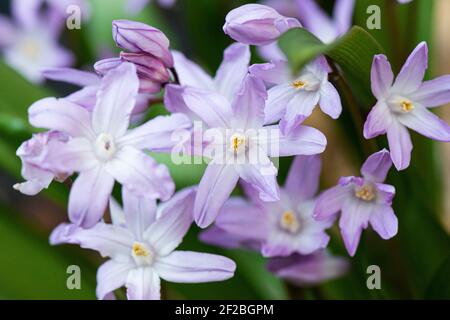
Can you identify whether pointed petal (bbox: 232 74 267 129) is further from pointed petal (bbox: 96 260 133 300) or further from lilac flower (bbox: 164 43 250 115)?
pointed petal (bbox: 96 260 133 300)

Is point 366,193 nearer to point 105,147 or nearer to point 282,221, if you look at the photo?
point 282,221

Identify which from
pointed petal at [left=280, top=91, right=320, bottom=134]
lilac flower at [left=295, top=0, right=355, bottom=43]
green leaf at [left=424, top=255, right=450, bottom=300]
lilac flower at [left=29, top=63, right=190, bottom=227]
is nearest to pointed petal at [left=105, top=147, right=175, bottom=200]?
lilac flower at [left=29, top=63, right=190, bottom=227]

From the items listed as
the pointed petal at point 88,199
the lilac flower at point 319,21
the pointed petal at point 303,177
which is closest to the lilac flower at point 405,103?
the pointed petal at point 303,177

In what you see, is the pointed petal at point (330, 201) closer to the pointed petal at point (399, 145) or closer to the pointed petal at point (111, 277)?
the pointed petal at point (399, 145)

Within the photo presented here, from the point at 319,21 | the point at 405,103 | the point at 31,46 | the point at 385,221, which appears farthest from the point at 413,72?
the point at 31,46
